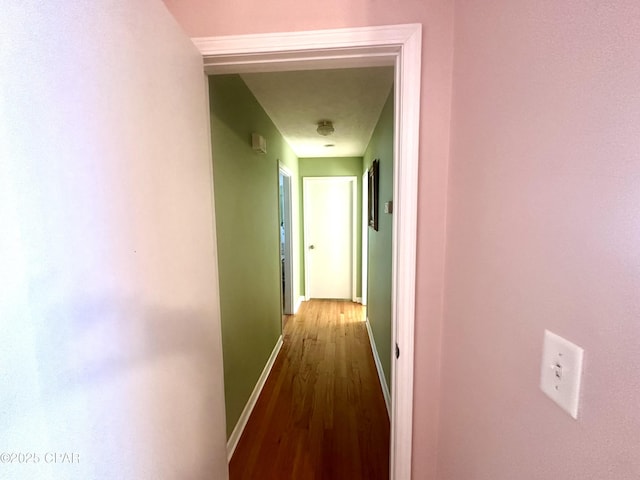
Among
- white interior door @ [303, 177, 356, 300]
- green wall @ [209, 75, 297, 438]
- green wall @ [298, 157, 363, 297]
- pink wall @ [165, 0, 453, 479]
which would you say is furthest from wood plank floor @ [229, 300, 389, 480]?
green wall @ [298, 157, 363, 297]

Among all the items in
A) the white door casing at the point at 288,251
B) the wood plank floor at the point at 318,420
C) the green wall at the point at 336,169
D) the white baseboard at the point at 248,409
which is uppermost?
the green wall at the point at 336,169

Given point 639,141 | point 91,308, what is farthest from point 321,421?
point 639,141

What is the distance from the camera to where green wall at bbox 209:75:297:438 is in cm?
148

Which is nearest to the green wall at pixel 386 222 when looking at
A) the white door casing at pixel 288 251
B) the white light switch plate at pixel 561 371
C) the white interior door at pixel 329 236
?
the white light switch plate at pixel 561 371

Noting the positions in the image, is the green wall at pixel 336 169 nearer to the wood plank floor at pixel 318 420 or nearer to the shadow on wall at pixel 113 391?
the wood plank floor at pixel 318 420

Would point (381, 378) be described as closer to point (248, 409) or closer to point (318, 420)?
point (318, 420)

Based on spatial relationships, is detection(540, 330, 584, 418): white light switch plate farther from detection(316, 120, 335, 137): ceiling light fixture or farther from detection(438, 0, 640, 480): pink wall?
detection(316, 120, 335, 137): ceiling light fixture

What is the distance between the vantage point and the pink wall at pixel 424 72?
868 millimetres

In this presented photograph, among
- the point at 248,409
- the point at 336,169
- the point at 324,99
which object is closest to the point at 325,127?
the point at 324,99

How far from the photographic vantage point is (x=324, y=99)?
2045 millimetres

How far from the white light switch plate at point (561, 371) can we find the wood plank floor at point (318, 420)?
1430 mm

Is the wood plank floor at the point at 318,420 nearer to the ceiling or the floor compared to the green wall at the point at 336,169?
nearer to the floor

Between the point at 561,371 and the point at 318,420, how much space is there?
1.81 meters

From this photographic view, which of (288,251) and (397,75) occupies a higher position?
(397,75)
